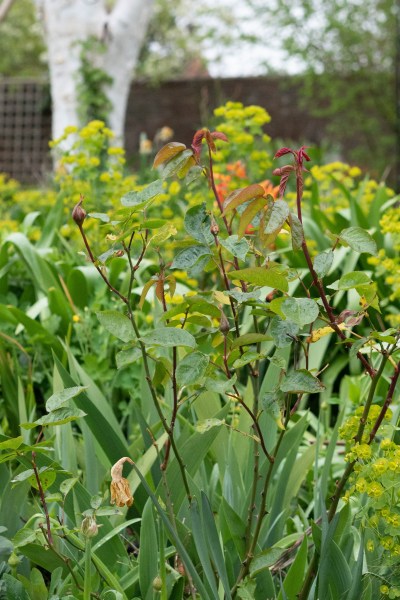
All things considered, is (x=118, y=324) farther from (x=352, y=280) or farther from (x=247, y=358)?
(x=352, y=280)

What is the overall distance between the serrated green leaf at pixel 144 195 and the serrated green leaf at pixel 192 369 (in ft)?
0.70

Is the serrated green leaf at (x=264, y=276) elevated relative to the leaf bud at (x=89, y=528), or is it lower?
elevated

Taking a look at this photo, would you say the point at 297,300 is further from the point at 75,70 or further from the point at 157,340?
the point at 75,70

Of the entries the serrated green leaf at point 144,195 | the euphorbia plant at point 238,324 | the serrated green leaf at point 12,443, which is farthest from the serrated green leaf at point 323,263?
the serrated green leaf at point 12,443

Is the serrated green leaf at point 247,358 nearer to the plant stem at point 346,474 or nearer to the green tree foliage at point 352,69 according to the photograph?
the plant stem at point 346,474

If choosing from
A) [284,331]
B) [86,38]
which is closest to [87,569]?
[284,331]

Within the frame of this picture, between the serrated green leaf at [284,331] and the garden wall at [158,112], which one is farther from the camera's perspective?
the garden wall at [158,112]

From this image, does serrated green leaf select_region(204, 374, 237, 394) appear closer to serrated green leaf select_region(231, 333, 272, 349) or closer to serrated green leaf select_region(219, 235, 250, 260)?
serrated green leaf select_region(231, 333, 272, 349)

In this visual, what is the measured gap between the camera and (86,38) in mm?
8680

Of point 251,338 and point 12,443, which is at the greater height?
point 251,338

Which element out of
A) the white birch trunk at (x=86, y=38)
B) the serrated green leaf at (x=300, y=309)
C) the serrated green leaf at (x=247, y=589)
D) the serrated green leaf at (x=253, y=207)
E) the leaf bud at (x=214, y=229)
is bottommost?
the serrated green leaf at (x=247, y=589)

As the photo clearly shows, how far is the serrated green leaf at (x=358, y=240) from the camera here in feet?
3.77

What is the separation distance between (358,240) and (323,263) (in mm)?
57

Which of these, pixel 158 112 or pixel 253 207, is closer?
pixel 253 207
